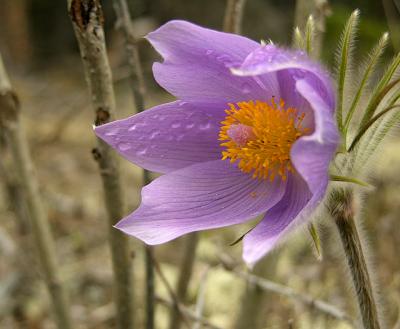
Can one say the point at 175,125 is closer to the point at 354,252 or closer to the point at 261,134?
the point at 261,134

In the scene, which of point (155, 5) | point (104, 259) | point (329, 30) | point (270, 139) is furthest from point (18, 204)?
point (155, 5)

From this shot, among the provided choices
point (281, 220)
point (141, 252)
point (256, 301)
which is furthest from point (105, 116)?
point (141, 252)

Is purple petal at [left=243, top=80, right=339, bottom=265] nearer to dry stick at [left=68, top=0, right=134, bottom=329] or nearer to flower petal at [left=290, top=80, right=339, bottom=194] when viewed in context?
flower petal at [left=290, top=80, right=339, bottom=194]

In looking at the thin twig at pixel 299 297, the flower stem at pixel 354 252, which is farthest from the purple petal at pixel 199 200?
the thin twig at pixel 299 297

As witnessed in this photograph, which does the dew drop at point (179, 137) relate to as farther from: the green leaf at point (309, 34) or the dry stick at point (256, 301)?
the dry stick at point (256, 301)

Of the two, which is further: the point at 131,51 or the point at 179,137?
the point at 131,51
